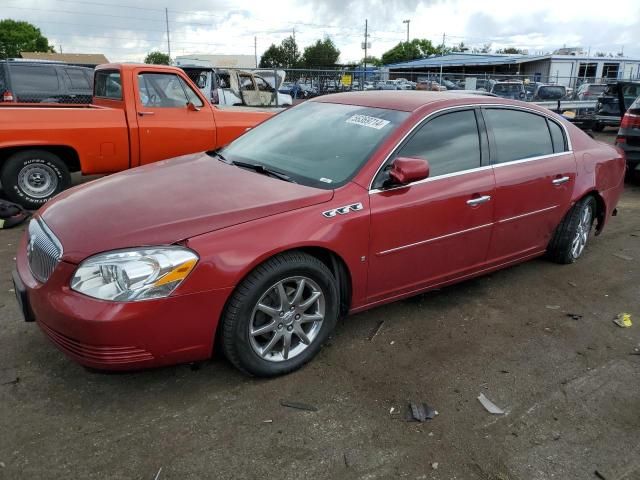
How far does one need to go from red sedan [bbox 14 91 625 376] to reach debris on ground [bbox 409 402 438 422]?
0.69m

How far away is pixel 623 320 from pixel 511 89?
63.9ft

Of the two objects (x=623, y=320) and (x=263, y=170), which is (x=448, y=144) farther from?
(x=623, y=320)

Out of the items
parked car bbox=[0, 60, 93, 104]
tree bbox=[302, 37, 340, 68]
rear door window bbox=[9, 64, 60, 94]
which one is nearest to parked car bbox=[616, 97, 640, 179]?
parked car bbox=[0, 60, 93, 104]

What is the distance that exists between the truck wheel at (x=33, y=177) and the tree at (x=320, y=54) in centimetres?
6969

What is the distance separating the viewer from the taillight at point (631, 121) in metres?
8.16

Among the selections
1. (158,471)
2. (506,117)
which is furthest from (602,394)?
(158,471)

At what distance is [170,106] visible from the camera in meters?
7.11

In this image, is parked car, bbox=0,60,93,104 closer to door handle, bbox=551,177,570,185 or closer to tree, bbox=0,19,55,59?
door handle, bbox=551,177,570,185

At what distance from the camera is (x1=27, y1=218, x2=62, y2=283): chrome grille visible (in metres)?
2.70

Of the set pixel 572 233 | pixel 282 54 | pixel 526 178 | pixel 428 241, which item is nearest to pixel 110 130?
pixel 428 241

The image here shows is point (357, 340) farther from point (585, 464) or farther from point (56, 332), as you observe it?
point (56, 332)

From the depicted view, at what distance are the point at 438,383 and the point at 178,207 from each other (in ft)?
5.83

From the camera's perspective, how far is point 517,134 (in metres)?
4.17

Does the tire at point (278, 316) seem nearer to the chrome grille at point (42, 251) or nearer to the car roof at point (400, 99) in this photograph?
the chrome grille at point (42, 251)
